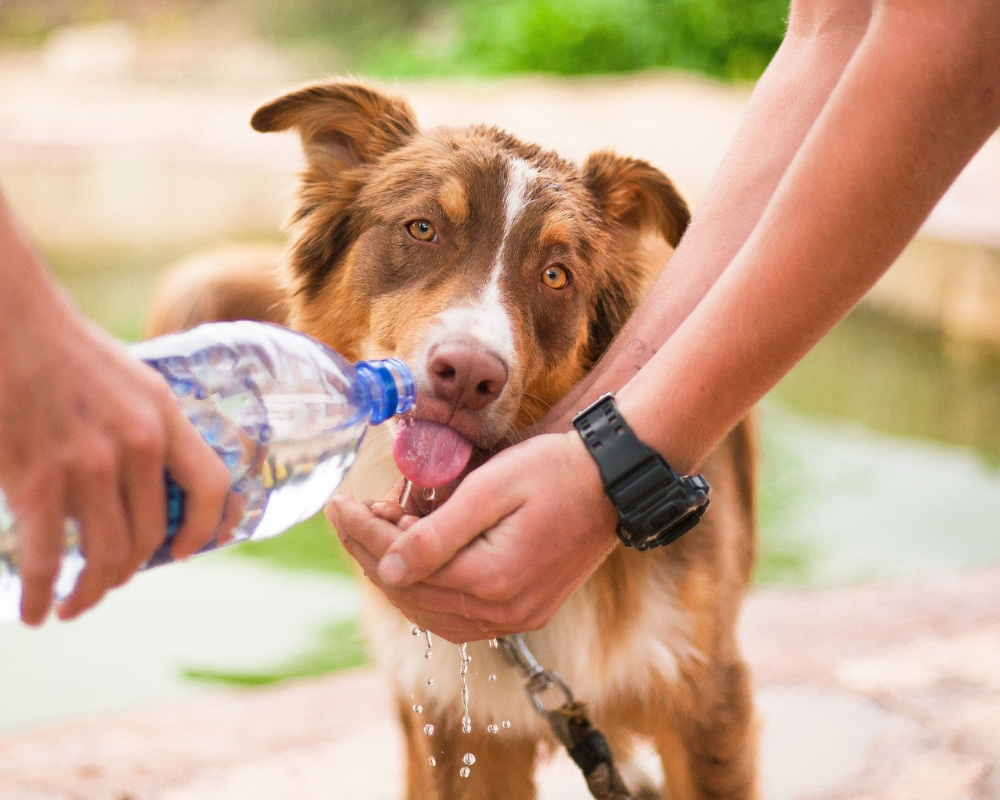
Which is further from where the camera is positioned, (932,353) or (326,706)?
(932,353)

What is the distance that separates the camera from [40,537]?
3.20 ft

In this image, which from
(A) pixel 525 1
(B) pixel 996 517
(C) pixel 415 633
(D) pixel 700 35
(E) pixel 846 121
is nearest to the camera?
(E) pixel 846 121

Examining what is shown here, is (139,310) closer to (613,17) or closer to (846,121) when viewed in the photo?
(846,121)

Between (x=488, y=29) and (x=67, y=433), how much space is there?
62.2ft

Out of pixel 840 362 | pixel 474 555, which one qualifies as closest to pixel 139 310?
pixel 840 362

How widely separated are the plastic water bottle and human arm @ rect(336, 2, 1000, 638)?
0.15 m

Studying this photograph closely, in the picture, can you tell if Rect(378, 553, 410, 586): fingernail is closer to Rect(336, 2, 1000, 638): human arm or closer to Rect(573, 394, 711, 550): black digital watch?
Rect(336, 2, 1000, 638): human arm

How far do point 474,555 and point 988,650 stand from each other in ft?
8.12

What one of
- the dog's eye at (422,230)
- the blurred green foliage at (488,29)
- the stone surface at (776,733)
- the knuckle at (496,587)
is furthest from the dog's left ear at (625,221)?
the blurred green foliage at (488,29)

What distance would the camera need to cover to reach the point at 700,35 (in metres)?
16.6

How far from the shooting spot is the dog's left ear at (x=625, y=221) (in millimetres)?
2482

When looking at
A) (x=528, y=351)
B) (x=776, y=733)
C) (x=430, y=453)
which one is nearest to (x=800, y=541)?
(x=776, y=733)

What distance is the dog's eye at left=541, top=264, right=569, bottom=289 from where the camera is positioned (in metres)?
2.34

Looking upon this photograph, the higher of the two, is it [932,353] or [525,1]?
[932,353]
